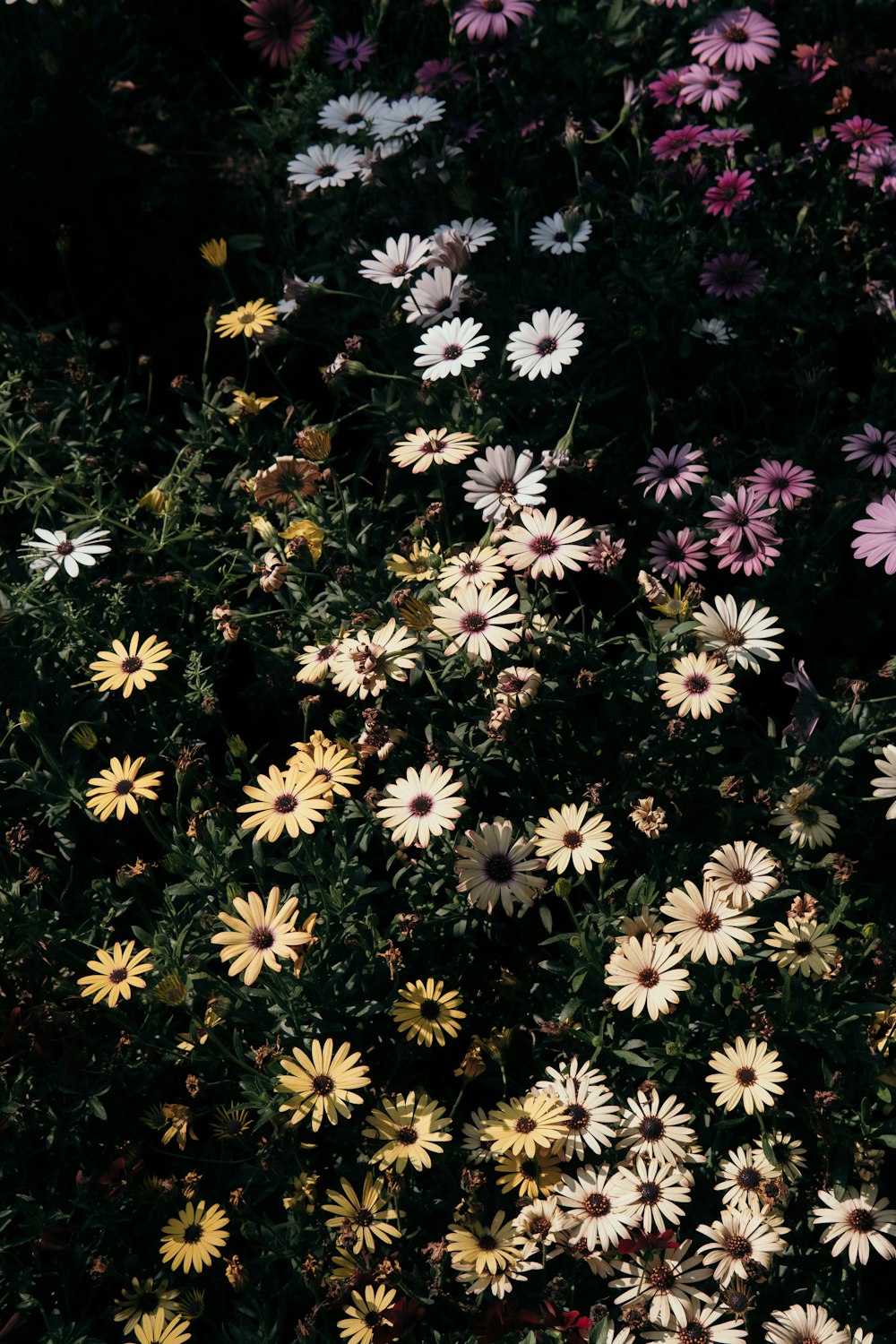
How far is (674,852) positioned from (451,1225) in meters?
1.03

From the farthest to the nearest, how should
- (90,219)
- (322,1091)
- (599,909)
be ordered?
(90,219) < (599,909) < (322,1091)

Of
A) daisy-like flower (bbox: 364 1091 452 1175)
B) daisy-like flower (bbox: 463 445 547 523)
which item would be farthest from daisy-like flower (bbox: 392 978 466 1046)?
daisy-like flower (bbox: 463 445 547 523)

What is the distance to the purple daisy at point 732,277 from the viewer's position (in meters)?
3.79

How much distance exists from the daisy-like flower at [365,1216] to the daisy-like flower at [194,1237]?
26 cm

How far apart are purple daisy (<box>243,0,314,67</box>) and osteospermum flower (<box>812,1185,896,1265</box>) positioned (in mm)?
4017

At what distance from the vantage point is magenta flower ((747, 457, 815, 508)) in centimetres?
337

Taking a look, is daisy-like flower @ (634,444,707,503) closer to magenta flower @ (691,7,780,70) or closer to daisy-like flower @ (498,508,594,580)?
daisy-like flower @ (498,508,594,580)

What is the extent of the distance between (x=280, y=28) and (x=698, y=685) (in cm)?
303

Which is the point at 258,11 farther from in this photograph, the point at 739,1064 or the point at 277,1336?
the point at 277,1336

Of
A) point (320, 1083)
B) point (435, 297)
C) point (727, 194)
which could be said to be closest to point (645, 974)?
point (320, 1083)

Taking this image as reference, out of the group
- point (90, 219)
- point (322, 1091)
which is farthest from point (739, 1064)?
point (90, 219)

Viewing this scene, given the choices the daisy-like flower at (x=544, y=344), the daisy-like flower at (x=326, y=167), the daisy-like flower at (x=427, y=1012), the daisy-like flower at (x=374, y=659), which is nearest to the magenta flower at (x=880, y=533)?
the daisy-like flower at (x=544, y=344)

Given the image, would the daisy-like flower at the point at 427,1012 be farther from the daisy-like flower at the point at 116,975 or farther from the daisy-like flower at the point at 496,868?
the daisy-like flower at the point at 116,975

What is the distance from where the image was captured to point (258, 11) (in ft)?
14.3
